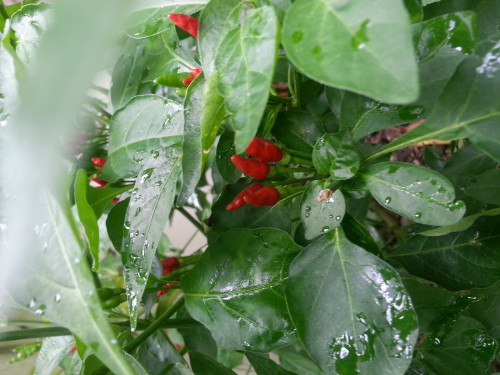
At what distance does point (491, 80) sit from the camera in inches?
12.9

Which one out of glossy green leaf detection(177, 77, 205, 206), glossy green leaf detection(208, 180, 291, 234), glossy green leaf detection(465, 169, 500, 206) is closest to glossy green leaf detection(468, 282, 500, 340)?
glossy green leaf detection(465, 169, 500, 206)

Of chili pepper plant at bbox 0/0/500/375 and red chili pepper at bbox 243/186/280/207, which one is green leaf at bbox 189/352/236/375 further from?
red chili pepper at bbox 243/186/280/207

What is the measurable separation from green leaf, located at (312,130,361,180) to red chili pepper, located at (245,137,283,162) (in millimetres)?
49

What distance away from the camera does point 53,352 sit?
0.59 m

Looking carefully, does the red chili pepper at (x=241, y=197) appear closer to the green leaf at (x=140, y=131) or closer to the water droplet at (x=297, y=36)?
the green leaf at (x=140, y=131)

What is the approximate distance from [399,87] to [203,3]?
27cm

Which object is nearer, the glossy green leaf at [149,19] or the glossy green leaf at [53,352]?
the glossy green leaf at [149,19]

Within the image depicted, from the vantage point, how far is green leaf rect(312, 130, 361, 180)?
0.37m

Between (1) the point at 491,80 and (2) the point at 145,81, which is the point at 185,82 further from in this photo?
(1) the point at 491,80

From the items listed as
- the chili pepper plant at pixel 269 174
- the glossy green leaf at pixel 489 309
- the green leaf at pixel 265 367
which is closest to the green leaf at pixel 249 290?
the chili pepper plant at pixel 269 174

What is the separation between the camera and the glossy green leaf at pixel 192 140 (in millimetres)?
354

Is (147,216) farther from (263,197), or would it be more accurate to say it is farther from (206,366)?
(206,366)

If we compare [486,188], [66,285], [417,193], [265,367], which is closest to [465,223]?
[486,188]

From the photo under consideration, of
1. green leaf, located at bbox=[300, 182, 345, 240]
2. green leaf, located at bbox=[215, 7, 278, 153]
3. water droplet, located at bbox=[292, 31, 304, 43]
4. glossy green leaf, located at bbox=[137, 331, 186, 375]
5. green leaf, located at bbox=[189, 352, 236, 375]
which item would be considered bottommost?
glossy green leaf, located at bbox=[137, 331, 186, 375]
